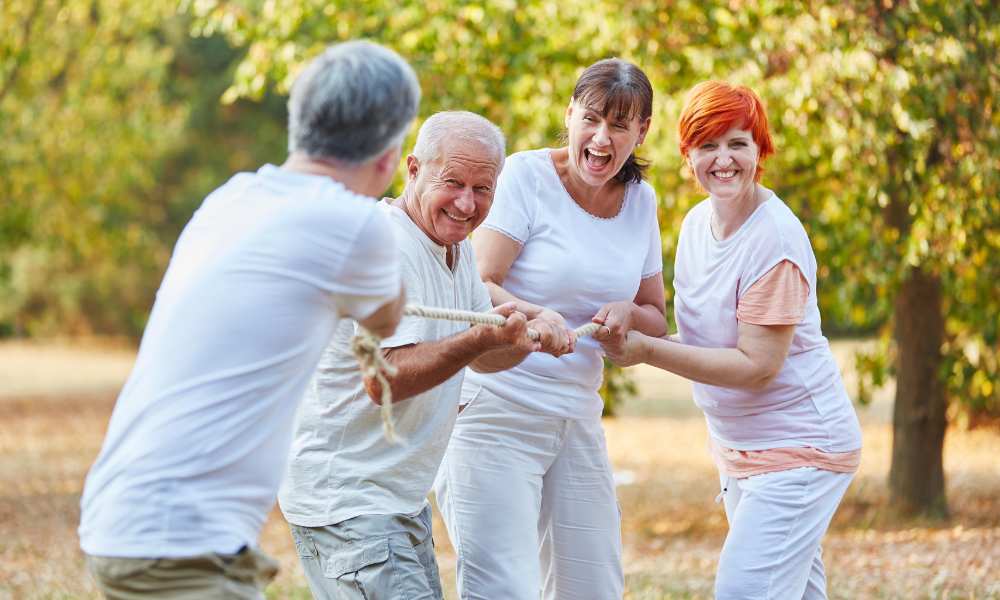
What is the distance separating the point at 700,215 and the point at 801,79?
10.6 feet

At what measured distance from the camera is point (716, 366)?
140 inches

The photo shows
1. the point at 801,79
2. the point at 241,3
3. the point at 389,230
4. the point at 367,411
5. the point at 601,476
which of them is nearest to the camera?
the point at 389,230

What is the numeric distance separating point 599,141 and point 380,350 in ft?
3.63

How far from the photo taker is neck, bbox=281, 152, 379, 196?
2424 mm

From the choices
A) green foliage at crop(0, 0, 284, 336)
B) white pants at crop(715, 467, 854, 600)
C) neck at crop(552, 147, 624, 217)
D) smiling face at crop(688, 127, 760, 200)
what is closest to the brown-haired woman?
neck at crop(552, 147, 624, 217)

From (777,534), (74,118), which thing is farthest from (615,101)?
(74,118)

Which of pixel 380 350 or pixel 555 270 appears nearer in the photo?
pixel 380 350

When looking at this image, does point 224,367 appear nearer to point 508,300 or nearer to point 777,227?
point 508,300

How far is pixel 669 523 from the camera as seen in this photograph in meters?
9.52

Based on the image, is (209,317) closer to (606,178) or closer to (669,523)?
(606,178)

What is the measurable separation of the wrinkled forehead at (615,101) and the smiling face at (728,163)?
215 millimetres

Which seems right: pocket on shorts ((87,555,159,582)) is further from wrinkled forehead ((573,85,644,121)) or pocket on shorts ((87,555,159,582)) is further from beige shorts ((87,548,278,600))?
wrinkled forehead ((573,85,644,121))

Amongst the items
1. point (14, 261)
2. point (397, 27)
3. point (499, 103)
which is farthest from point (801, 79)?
point (14, 261)

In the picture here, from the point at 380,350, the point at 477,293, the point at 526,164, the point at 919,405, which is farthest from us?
the point at 919,405
